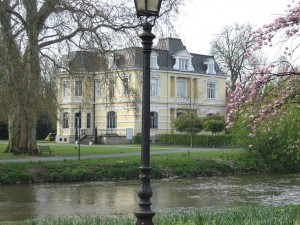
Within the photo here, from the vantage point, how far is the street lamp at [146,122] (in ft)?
24.0

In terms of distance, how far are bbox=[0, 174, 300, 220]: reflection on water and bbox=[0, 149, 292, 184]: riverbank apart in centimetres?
109

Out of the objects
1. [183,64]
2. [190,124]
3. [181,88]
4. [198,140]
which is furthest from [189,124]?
[183,64]

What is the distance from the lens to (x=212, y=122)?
5041 centimetres

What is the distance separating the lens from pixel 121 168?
2712cm

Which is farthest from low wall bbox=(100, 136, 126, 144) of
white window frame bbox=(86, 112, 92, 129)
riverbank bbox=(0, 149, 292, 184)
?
riverbank bbox=(0, 149, 292, 184)

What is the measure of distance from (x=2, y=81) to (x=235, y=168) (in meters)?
15.1

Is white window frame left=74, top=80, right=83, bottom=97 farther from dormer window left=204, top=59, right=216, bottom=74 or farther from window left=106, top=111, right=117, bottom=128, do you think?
dormer window left=204, top=59, right=216, bottom=74

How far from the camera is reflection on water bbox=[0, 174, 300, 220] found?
54.5ft

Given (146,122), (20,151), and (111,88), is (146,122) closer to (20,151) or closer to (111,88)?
(111,88)

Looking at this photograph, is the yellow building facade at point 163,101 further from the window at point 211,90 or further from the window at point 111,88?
the window at point 111,88

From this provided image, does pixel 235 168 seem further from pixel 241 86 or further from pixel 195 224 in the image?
pixel 195 224

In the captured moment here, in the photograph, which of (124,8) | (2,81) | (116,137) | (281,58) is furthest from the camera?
(116,137)

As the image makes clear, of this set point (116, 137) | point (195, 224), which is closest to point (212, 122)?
point (116, 137)

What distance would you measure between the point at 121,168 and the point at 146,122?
1989 cm
